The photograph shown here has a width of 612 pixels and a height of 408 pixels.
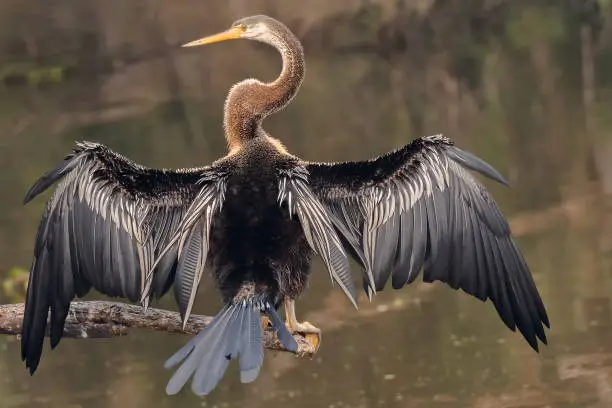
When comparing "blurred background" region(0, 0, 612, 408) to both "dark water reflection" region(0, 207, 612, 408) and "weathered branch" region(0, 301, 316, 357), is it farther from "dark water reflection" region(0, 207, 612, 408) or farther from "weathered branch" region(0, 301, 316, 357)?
"weathered branch" region(0, 301, 316, 357)

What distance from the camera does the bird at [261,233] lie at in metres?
4.68

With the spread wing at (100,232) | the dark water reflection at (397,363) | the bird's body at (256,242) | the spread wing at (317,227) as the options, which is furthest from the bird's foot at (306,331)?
the dark water reflection at (397,363)

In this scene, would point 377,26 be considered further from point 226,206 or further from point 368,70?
point 226,206

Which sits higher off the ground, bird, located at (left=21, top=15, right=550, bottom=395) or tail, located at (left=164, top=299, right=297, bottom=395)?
bird, located at (left=21, top=15, right=550, bottom=395)

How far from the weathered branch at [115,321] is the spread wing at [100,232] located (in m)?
0.09

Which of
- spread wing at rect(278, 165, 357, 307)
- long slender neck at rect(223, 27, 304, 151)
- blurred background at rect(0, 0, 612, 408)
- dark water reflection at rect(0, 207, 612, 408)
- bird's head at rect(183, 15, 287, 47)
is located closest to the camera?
spread wing at rect(278, 165, 357, 307)

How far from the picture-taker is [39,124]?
52.6 ft

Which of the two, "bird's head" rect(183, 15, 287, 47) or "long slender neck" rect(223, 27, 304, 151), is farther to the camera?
"bird's head" rect(183, 15, 287, 47)

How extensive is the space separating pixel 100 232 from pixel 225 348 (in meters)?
0.82

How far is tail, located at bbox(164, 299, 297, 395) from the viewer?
163 inches

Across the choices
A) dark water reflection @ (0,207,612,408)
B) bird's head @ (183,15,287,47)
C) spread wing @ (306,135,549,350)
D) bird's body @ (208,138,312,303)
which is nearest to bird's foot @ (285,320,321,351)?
bird's body @ (208,138,312,303)

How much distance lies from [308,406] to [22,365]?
224 cm

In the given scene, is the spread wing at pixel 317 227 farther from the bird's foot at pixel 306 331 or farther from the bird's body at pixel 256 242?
the bird's foot at pixel 306 331

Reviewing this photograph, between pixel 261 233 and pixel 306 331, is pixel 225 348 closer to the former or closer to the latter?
pixel 261 233
